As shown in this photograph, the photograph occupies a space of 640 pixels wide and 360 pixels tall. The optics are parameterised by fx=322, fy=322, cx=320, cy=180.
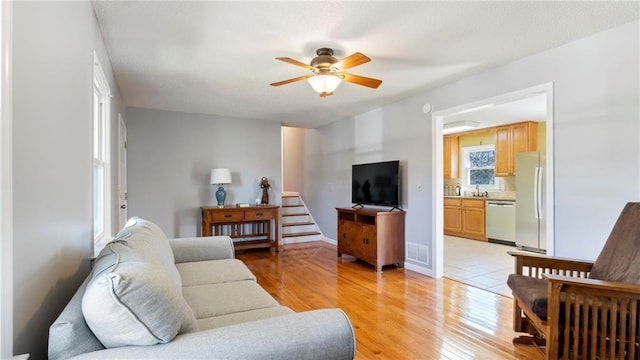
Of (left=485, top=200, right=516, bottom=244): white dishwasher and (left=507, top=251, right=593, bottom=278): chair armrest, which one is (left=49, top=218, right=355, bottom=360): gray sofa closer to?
(left=507, top=251, right=593, bottom=278): chair armrest

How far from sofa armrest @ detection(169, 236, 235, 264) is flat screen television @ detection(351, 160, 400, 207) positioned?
2.36 metres

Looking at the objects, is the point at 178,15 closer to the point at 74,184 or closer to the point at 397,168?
the point at 74,184

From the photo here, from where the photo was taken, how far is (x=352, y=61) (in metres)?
2.43

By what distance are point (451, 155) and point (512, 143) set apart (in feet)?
4.63

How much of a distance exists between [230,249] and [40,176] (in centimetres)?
182

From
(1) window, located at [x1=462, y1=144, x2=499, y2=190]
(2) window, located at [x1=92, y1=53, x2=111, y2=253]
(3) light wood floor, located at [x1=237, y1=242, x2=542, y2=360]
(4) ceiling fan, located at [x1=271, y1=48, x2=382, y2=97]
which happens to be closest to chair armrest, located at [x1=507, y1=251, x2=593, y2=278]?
(3) light wood floor, located at [x1=237, y1=242, x2=542, y2=360]

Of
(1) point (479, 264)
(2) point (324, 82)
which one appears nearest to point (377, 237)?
(1) point (479, 264)

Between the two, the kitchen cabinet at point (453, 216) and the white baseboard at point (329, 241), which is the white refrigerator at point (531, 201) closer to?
the kitchen cabinet at point (453, 216)

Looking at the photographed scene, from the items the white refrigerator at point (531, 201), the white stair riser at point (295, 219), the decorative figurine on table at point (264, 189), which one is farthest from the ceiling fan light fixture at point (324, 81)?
the white refrigerator at point (531, 201)

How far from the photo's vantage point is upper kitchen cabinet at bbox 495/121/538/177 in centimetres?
571

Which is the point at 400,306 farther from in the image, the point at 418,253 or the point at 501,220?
the point at 501,220

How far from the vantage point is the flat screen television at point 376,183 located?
170 inches

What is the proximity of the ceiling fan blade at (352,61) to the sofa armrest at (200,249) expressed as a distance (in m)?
1.78

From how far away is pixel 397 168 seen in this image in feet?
14.0
